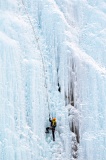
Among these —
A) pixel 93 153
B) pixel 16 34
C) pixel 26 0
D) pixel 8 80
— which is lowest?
pixel 93 153

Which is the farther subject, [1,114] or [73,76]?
[73,76]

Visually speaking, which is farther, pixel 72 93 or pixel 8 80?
pixel 72 93

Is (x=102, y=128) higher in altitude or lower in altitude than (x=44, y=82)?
lower

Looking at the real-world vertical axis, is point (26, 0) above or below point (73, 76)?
above

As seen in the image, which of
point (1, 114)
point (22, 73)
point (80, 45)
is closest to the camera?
point (1, 114)

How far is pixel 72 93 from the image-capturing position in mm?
10594

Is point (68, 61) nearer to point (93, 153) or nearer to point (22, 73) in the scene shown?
point (22, 73)

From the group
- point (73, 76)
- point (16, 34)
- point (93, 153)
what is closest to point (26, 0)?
point (16, 34)

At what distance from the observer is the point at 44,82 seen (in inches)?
407

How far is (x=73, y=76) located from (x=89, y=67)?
22.6 inches

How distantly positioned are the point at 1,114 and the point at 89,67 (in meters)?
3.09

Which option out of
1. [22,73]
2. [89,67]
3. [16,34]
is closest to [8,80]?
[22,73]

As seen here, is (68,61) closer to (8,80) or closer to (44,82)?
(44,82)

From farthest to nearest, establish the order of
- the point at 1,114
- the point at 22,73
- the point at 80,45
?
the point at 80,45 → the point at 22,73 → the point at 1,114
